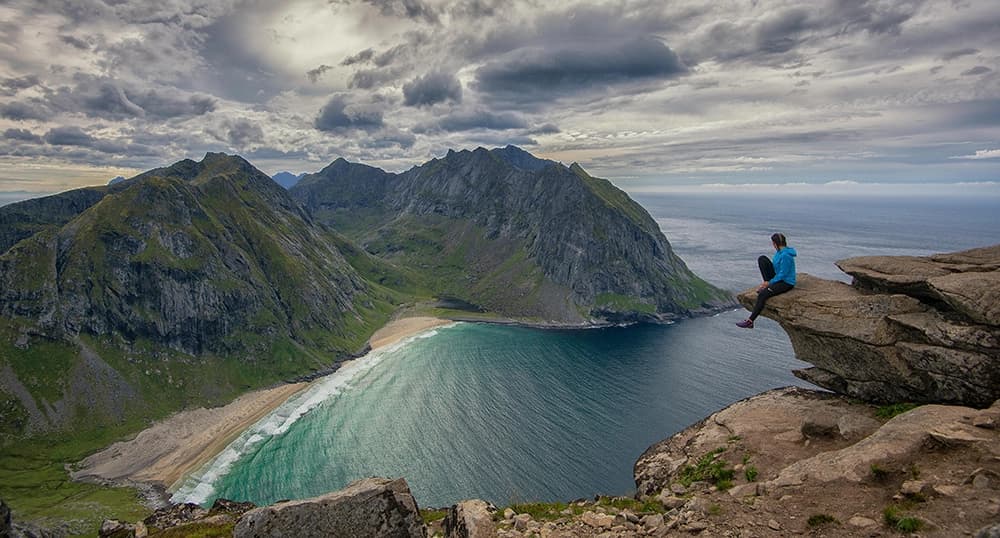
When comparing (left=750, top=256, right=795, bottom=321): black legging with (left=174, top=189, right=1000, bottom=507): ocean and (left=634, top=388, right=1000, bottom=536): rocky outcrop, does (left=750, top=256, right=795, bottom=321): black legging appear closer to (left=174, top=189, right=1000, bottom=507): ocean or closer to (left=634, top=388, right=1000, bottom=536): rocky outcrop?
(left=634, top=388, right=1000, bottom=536): rocky outcrop

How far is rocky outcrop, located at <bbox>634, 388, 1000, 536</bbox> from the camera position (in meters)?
14.1

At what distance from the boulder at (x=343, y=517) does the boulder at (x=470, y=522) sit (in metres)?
1.50

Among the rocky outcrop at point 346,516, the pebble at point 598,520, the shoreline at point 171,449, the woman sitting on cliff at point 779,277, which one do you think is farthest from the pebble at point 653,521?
the shoreline at point 171,449

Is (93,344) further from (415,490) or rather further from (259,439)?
(415,490)

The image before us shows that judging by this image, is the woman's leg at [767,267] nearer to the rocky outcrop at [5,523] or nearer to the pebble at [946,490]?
the pebble at [946,490]

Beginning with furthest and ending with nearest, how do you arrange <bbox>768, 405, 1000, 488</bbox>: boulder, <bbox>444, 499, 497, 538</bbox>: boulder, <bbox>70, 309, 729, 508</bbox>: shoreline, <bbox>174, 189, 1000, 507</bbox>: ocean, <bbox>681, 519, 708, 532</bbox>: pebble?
<bbox>70, 309, 729, 508</bbox>: shoreline, <bbox>174, 189, 1000, 507</bbox>: ocean, <bbox>444, 499, 497, 538</bbox>: boulder, <bbox>681, 519, 708, 532</bbox>: pebble, <bbox>768, 405, 1000, 488</bbox>: boulder

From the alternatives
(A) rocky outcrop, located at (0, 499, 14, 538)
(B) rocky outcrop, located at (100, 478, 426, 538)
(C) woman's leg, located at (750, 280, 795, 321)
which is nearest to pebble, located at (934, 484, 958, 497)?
(C) woman's leg, located at (750, 280, 795, 321)

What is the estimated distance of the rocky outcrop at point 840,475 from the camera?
1415 cm

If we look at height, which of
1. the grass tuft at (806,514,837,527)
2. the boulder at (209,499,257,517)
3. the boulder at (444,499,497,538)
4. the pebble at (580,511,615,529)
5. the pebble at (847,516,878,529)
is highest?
the pebble at (847,516,878,529)

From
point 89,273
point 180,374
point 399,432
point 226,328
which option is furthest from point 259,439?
point 89,273

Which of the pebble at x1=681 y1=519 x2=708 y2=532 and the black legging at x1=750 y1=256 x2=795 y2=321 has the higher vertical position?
the black legging at x1=750 y1=256 x2=795 y2=321

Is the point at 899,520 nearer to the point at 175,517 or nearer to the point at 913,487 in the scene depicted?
the point at 913,487

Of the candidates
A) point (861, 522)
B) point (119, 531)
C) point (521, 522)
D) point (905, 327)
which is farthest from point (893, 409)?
point (119, 531)

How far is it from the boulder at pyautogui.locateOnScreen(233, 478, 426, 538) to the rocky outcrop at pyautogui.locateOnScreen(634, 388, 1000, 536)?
11.3 meters
